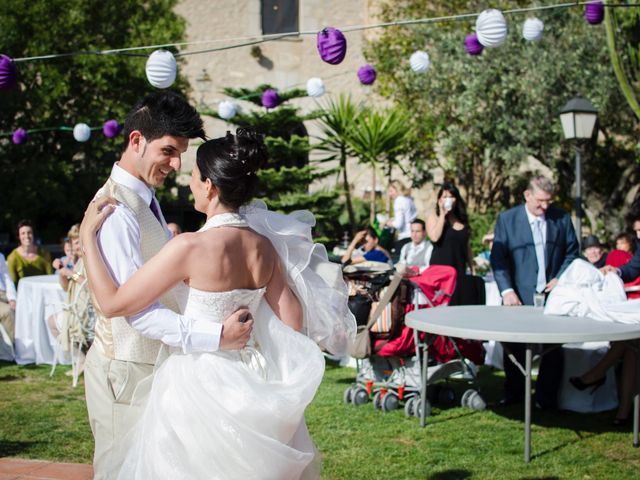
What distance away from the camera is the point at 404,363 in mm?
6152

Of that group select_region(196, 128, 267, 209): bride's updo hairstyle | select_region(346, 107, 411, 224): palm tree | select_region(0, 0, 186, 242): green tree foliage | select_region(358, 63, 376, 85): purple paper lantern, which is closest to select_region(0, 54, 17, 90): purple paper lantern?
select_region(358, 63, 376, 85): purple paper lantern

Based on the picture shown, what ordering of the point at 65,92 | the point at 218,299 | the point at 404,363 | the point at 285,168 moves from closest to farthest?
1. the point at 218,299
2. the point at 404,363
3. the point at 285,168
4. the point at 65,92

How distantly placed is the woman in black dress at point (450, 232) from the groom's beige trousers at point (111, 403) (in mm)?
4793

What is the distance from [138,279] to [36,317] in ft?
21.0

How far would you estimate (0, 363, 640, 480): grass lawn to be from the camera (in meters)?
4.54

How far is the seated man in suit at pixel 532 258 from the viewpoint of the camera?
5.91m

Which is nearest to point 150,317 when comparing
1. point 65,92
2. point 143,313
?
point 143,313

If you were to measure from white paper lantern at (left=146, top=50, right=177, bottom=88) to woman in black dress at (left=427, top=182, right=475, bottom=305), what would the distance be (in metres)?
2.63

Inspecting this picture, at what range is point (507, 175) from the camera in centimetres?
1692

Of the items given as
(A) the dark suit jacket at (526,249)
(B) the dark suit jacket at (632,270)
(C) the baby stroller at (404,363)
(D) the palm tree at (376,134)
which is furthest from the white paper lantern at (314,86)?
(B) the dark suit jacket at (632,270)

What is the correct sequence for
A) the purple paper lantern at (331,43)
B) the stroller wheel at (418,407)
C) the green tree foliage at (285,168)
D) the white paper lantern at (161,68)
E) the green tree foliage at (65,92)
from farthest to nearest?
the green tree foliage at (65,92) → the green tree foliage at (285,168) → the white paper lantern at (161,68) → the purple paper lantern at (331,43) → the stroller wheel at (418,407)

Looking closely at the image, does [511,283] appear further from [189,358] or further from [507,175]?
[507,175]

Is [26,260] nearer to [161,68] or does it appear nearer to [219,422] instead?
[161,68]

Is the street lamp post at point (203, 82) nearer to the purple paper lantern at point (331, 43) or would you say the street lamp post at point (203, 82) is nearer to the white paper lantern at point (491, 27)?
the white paper lantern at point (491, 27)
